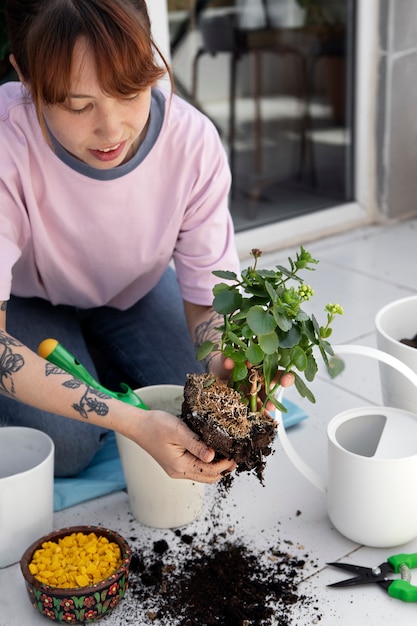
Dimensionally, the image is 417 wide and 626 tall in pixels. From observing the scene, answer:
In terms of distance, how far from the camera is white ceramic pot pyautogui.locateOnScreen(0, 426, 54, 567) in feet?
4.42

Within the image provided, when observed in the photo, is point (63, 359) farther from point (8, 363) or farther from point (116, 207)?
point (116, 207)

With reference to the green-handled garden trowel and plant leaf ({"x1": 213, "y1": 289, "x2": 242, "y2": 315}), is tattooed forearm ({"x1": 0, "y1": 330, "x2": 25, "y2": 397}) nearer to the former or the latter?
the green-handled garden trowel

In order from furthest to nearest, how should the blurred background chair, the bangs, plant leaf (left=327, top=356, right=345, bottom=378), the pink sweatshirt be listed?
the blurred background chair
plant leaf (left=327, top=356, right=345, bottom=378)
the pink sweatshirt
the bangs

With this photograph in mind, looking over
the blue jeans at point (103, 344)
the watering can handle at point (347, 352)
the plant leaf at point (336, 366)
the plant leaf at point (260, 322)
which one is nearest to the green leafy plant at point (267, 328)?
the plant leaf at point (260, 322)

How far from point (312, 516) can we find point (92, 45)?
2.87 feet

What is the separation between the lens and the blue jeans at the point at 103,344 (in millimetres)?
1585

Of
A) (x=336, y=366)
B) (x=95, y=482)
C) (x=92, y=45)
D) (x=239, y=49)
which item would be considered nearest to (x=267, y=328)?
(x=92, y=45)

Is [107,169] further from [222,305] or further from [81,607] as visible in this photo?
[81,607]

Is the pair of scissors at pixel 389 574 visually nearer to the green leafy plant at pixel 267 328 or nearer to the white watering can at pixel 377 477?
the white watering can at pixel 377 477

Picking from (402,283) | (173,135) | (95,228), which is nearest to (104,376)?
(95,228)

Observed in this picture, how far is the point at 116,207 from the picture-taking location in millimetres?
1498

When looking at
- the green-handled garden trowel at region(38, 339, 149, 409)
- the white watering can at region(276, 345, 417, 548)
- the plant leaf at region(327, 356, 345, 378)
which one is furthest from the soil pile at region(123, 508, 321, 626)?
the plant leaf at region(327, 356, 345, 378)

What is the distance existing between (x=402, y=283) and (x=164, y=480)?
50.1 inches

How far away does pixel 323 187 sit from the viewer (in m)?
3.14
